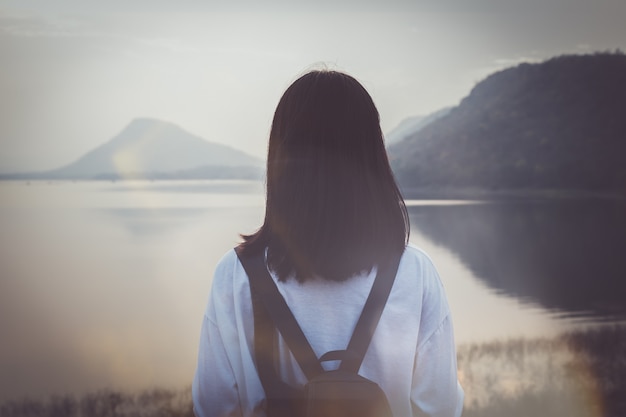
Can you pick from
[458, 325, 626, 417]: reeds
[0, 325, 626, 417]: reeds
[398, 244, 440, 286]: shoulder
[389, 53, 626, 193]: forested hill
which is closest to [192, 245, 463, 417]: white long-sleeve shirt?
[398, 244, 440, 286]: shoulder

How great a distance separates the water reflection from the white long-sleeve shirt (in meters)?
38.7

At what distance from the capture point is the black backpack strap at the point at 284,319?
1.14 m

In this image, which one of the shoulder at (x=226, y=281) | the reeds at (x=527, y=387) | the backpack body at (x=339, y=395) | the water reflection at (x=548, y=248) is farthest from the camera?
the water reflection at (x=548, y=248)

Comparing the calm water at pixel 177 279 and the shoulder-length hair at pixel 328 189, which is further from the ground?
the shoulder-length hair at pixel 328 189

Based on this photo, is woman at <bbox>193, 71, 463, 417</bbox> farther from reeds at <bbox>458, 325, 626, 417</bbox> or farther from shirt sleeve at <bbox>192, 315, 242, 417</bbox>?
reeds at <bbox>458, 325, 626, 417</bbox>

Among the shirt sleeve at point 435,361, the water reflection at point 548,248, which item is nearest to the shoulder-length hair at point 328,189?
the shirt sleeve at point 435,361

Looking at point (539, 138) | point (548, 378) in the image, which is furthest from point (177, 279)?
point (539, 138)

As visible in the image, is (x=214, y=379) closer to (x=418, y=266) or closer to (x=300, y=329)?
(x=300, y=329)

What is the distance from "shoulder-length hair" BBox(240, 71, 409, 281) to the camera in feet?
3.87

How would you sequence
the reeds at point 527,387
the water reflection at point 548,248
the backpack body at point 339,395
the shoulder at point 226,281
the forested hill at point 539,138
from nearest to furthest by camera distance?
the backpack body at point 339,395, the shoulder at point 226,281, the reeds at point 527,387, the water reflection at point 548,248, the forested hill at point 539,138

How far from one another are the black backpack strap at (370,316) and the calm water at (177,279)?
314 inches

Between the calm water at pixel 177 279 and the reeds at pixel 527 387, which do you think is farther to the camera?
the calm water at pixel 177 279

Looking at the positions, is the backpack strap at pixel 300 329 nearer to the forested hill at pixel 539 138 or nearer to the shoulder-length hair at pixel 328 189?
the shoulder-length hair at pixel 328 189

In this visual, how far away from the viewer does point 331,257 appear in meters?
1.18
